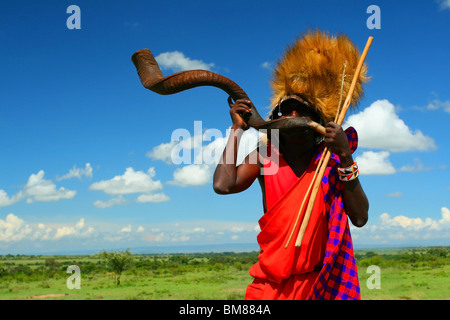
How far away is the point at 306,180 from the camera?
3.47 m

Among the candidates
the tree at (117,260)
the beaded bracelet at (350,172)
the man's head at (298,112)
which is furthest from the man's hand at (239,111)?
the tree at (117,260)

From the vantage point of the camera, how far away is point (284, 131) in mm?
3502

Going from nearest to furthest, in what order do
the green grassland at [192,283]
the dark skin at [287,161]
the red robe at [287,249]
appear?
the red robe at [287,249] → the dark skin at [287,161] → the green grassland at [192,283]

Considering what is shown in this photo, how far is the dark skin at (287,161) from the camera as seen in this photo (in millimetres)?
3449

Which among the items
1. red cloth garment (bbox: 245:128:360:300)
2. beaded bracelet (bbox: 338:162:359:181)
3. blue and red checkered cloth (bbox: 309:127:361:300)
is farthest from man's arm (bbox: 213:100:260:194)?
beaded bracelet (bbox: 338:162:359:181)

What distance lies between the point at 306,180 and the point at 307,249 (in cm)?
56

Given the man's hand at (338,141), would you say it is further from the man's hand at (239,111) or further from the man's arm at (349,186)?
the man's hand at (239,111)

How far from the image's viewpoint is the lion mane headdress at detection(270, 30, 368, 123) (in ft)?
11.8

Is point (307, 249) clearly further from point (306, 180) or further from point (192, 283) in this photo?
point (192, 283)
